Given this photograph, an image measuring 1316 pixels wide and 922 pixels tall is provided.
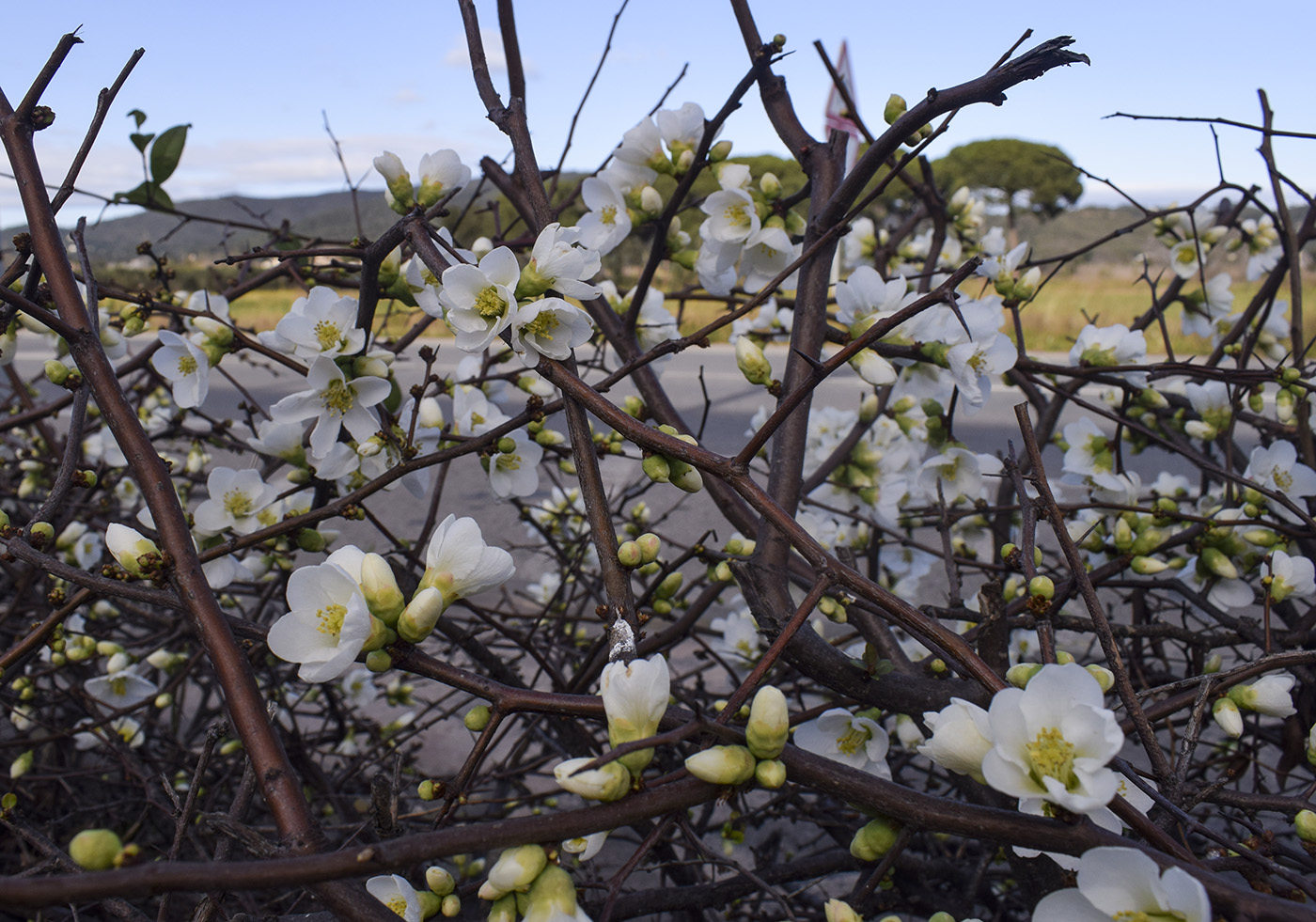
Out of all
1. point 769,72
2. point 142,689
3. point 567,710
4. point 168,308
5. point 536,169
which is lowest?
point 142,689

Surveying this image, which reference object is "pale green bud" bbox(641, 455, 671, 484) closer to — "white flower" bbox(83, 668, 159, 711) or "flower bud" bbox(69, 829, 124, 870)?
"flower bud" bbox(69, 829, 124, 870)

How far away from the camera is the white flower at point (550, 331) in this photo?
0.96m

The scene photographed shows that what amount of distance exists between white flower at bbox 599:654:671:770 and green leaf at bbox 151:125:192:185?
156 cm

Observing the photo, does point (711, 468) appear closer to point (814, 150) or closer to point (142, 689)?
point (814, 150)

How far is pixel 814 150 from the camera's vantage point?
145 cm

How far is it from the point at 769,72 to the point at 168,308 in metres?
1.08

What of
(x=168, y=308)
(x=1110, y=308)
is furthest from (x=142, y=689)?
(x=1110, y=308)

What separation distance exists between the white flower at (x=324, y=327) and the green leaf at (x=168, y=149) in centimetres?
78

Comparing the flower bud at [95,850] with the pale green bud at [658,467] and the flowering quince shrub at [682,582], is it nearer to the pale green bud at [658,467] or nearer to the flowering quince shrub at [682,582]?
the flowering quince shrub at [682,582]

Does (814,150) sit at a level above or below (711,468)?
above

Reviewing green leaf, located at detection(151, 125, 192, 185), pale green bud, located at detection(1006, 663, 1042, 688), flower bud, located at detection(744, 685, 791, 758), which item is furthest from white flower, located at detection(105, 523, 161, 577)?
green leaf, located at detection(151, 125, 192, 185)

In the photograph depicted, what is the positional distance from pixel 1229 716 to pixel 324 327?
1284 mm

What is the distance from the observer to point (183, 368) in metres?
1.42

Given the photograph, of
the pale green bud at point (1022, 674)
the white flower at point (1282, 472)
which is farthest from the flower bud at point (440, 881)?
the white flower at point (1282, 472)
